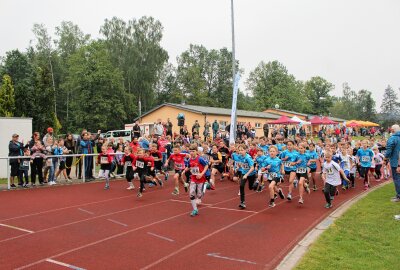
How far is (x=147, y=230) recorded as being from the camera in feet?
28.3

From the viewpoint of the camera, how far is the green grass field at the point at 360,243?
20.5 ft

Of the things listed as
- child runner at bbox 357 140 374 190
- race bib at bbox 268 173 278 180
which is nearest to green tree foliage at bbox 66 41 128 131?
child runner at bbox 357 140 374 190

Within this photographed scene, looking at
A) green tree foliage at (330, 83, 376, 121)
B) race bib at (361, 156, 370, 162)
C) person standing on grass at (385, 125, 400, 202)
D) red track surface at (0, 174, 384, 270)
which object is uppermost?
green tree foliage at (330, 83, 376, 121)

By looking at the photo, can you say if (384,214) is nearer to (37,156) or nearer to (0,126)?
(37,156)

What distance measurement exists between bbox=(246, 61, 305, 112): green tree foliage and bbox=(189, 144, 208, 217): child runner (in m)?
76.3

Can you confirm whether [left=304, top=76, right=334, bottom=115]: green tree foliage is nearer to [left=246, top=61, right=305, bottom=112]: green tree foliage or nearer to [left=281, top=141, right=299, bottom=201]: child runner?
[left=246, top=61, right=305, bottom=112]: green tree foliage

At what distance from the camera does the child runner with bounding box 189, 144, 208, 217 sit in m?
10.2

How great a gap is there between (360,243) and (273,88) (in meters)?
84.5

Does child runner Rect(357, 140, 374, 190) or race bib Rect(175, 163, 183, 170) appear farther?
child runner Rect(357, 140, 374, 190)

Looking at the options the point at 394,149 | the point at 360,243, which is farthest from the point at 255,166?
the point at 360,243

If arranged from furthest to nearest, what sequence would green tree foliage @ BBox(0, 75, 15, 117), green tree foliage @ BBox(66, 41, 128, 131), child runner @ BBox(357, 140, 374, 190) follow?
green tree foliage @ BBox(66, 41, 128, 131), green tree foliage @ BBox(0, 75, 15, 117), child runner @ BBox(357, 140, 374, 190)

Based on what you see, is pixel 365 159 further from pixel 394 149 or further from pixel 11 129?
pixel 11 129

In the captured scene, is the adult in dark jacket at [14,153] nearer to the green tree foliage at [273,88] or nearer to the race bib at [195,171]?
the race bib at [195,171]

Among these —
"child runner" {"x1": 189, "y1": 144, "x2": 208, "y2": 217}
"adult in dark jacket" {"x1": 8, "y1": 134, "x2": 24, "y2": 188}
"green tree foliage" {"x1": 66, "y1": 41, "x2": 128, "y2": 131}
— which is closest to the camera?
"child runner" {"x1": 189, "y1": 144, "x2": 208, "y2": 217}
